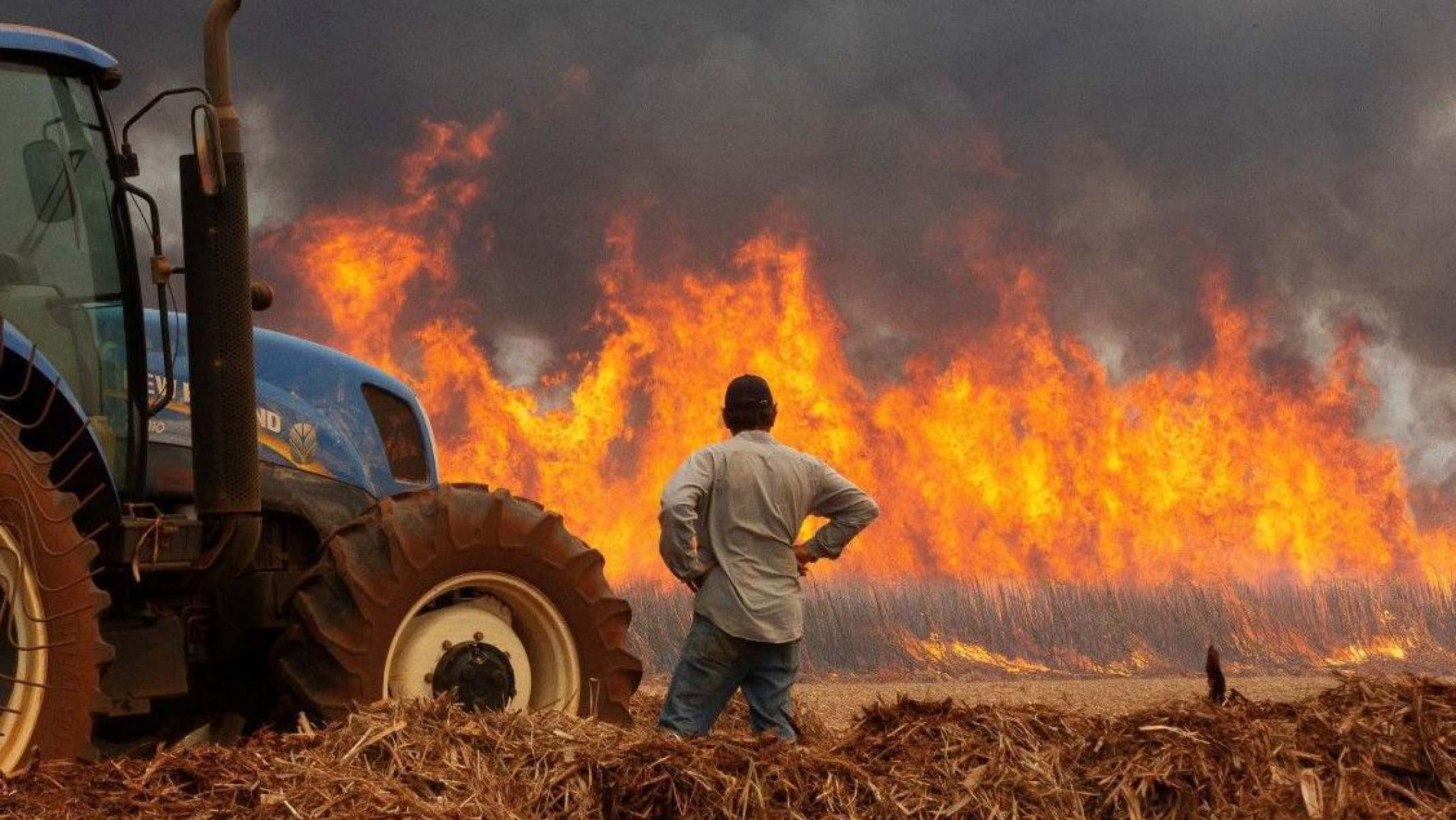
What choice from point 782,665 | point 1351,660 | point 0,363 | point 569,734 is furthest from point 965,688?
point 0,363

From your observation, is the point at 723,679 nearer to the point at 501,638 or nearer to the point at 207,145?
the point at 501,638

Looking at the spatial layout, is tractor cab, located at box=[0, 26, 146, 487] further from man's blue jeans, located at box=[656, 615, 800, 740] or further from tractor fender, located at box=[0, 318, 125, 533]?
man's blue jeans, located at box=[656, 615, 800, 740]

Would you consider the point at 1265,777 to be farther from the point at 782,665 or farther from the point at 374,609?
the point at 374,609

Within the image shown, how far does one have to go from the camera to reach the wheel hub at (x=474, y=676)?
7.70 metres

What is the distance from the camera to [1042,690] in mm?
18000

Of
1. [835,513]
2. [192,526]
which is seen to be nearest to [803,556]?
[835,513]

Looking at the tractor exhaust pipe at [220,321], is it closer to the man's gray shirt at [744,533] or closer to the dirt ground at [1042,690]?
the man's gray shirt at [744,533]

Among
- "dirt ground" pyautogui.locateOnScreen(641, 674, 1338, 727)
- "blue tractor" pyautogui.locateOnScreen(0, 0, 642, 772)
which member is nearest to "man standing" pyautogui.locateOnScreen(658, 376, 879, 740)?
"blue tractor" pyautogui.locateOnScreen(0, 0, 642, 772)

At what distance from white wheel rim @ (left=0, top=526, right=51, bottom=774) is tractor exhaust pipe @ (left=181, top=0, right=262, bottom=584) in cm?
130

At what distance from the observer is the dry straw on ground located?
5.43m

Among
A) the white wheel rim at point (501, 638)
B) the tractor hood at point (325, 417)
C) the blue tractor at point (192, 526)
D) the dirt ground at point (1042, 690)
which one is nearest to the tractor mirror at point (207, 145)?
the blue tractor at point (192, 526)

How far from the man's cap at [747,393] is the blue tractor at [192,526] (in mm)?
1305

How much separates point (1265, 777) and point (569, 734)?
2.53 m

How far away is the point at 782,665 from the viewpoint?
738 cm
